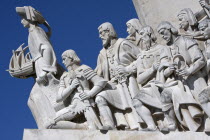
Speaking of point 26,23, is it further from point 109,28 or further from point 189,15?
point 189,15

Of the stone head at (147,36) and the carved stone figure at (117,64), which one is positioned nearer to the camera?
the carved stone figure at (117,64)

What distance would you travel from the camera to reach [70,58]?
10.5m

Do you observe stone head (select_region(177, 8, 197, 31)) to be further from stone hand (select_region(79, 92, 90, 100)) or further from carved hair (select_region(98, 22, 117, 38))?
stone hand (select_region(79, 92, 90, 100))

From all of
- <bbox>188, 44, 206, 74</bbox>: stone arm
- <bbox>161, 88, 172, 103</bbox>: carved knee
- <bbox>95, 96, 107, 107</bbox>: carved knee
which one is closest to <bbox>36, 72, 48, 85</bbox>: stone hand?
<bbox>95, 96, 107, 107</bbox>: carved knee

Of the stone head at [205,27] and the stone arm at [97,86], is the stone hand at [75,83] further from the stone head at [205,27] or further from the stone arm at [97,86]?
the stone head at [205,27]

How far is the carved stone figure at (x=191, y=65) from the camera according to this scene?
29.0ft

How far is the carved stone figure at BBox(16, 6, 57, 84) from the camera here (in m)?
10.9

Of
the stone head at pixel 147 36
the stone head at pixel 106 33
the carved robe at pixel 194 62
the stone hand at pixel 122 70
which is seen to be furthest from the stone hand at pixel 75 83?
the carved robe at pixel 194 62

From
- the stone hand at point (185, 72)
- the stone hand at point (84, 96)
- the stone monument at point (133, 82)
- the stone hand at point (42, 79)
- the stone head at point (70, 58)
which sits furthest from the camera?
the stone hand at point (42, 79)

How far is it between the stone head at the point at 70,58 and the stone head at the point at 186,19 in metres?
2.08

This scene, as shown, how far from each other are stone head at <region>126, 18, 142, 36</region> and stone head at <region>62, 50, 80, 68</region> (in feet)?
3.85

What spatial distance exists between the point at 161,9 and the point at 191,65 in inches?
95.8

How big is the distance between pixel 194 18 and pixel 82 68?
2.27 meters

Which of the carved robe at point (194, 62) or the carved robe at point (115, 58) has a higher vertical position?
the carved robe at point (115, 58)
